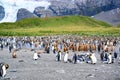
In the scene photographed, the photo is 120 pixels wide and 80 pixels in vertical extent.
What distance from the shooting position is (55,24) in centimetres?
19300

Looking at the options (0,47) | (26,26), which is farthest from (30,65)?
(26,26)

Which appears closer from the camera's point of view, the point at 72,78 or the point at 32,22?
the point at 72,78

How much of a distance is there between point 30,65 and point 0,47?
81.2 feet

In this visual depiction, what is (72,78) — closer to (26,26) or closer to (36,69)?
(36,69)

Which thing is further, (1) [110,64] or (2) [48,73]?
(1) [110,64]

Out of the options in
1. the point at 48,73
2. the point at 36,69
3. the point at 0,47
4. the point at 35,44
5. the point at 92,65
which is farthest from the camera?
the point at 35,44

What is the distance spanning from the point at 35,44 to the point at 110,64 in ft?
94.4

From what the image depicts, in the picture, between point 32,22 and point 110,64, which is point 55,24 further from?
point 110,64

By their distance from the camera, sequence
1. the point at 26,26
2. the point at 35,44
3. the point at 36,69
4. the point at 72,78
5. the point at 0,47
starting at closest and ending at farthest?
the point at 72,78
the point at 36,69
the point at 0,47
the point at 35,44
the point at 26,26

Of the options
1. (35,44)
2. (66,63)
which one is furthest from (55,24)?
(66,63)

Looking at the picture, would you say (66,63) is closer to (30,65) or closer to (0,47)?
(30,65)

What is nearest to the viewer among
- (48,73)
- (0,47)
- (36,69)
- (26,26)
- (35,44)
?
(48,73)

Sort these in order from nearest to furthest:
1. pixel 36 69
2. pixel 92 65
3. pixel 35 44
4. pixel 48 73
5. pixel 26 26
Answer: pixel 48 73 → pixel 36 69 → pixel 92 65 → pixel 35 44 → pixel 26 26

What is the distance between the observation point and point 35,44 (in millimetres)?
64188
